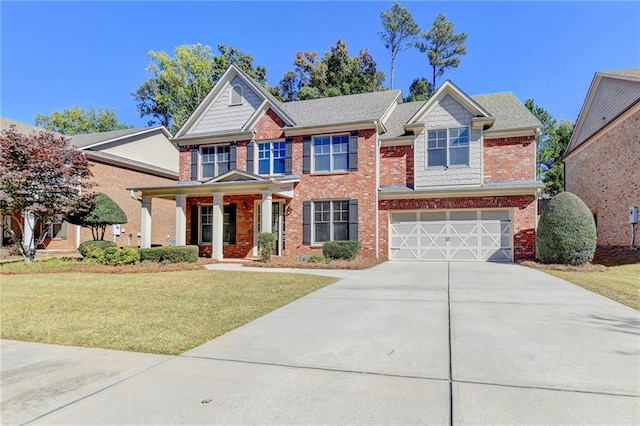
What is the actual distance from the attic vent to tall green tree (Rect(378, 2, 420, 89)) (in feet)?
81.0

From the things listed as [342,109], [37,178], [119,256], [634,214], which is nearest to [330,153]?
[342,109]

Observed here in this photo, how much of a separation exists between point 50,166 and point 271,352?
14562mm

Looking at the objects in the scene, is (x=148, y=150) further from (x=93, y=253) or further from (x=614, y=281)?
(x=614, y=281)

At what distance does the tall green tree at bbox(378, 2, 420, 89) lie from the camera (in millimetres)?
37844

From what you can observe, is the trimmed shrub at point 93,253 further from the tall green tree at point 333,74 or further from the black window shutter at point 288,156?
the tall green tree at point 333,74

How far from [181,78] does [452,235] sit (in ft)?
111

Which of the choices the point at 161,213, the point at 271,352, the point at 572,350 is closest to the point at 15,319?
the point at 271,352

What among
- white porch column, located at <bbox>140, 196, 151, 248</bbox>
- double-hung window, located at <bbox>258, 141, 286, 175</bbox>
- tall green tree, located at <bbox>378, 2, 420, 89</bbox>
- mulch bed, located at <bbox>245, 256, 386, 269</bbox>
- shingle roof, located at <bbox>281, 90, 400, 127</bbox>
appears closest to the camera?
mulch bed, located at <bbox>245, 256, 386, 269</bbox>

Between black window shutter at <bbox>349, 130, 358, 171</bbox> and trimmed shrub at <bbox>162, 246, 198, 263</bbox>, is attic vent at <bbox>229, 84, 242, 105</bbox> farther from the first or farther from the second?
trimmed shrub at <bbox>162, 246, 198, 263</bbox>

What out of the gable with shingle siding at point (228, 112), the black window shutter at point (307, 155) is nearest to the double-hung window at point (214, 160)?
the gable with shingle siding at point (228, 112)

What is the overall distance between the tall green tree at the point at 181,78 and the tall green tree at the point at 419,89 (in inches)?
598

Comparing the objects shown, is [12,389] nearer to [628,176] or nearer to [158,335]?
[158,335]

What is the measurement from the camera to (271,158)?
17.6 m

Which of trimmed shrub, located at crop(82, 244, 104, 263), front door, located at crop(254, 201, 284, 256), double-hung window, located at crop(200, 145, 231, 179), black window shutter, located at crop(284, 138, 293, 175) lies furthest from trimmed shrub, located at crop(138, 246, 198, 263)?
black window shutter, located at crop(284, 138, 293, 175)
